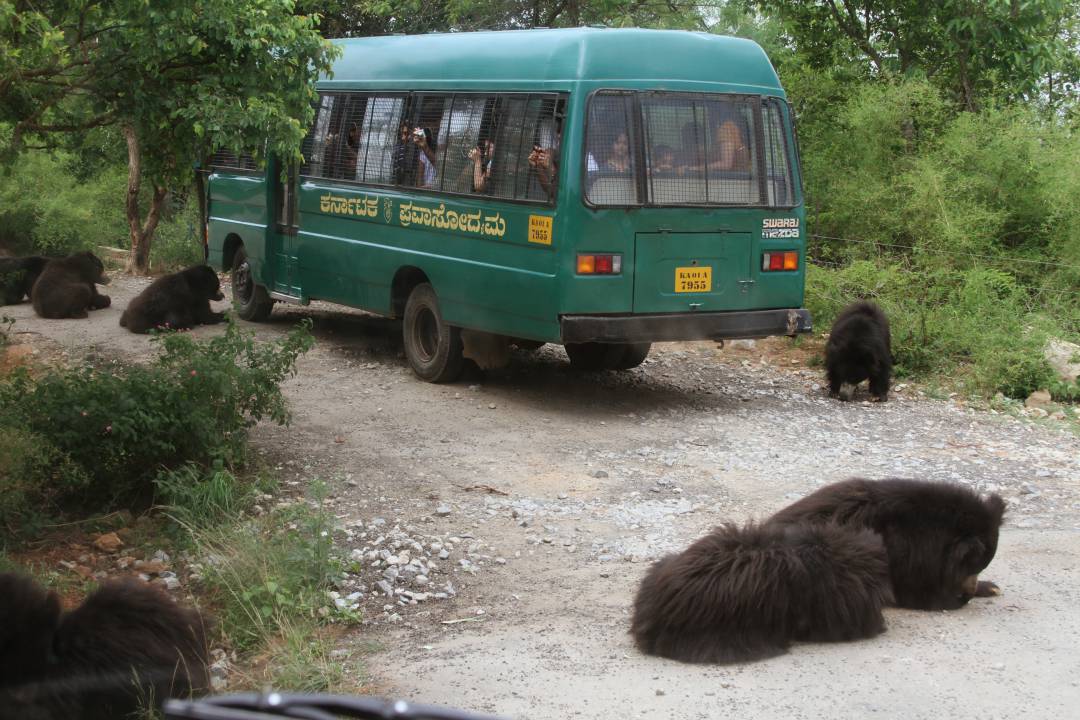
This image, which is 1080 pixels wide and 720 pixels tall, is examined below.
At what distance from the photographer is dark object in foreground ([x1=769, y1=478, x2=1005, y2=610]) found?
18.0ft

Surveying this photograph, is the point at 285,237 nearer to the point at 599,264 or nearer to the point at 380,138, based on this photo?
the point at 380,138

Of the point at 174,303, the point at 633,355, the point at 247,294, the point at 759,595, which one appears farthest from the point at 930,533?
the point at 247,294

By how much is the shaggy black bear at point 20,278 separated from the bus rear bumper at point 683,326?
9.31 metres

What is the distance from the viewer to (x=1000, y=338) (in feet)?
36.0

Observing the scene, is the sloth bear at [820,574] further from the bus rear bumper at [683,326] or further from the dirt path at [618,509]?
the bus rear bumper at [683,326]

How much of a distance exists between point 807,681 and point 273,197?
9.84m

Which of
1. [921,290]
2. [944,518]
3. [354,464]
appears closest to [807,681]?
[944,518]

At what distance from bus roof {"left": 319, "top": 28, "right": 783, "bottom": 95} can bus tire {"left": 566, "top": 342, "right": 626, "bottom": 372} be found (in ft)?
9.24

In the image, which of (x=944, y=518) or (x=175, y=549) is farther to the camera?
(x=175, y=549)

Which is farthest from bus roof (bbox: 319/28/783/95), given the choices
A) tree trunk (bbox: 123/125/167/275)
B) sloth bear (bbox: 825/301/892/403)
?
tree trunk (bbox: 123/125/167/275)

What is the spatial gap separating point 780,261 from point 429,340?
3.45 meters

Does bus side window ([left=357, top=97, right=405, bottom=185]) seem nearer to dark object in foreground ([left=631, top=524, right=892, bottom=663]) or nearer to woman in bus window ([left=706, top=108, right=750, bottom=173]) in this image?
woman in bus window ([left=706, top=108, right=750, bottom=173])

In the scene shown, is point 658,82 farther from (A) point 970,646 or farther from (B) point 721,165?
(A) point 970,646

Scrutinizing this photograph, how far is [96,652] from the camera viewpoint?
14.3ft
